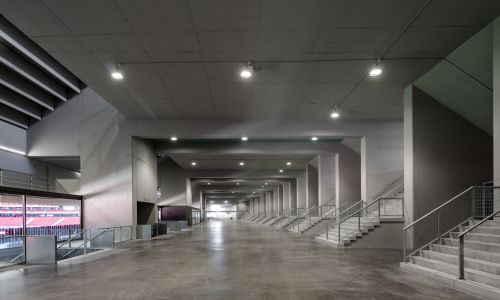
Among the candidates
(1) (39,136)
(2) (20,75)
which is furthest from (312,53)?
(1) (39,136)

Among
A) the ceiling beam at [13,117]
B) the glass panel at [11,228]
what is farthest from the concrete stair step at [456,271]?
the ceiling beam at [13,117]

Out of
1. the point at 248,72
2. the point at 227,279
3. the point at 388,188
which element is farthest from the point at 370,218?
the point at 227,279

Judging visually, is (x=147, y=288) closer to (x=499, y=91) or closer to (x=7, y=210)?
(x=7, y=210)

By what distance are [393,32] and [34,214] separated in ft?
39.8

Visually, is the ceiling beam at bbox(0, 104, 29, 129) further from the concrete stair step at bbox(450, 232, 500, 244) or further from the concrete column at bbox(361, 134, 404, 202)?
the concrete stair step at bbox(450, 232, 500, 244)

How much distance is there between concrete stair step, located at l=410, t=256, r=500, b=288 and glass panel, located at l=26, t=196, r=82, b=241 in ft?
34.5

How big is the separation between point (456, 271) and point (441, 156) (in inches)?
215

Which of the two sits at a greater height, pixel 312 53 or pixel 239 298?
pixel 312 53

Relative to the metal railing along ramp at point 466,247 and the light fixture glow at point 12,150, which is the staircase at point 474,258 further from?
the light fixture glow at point 12,150

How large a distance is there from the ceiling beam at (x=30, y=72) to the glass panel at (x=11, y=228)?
534 cm

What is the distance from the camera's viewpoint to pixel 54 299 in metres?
6.45

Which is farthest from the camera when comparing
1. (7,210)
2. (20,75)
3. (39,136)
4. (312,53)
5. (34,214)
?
(39,136)

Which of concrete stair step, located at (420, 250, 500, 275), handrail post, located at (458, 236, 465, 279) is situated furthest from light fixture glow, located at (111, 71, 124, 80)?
handrail post, located at (458, 236, 465, 279)

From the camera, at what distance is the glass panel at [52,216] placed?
13273 mm
